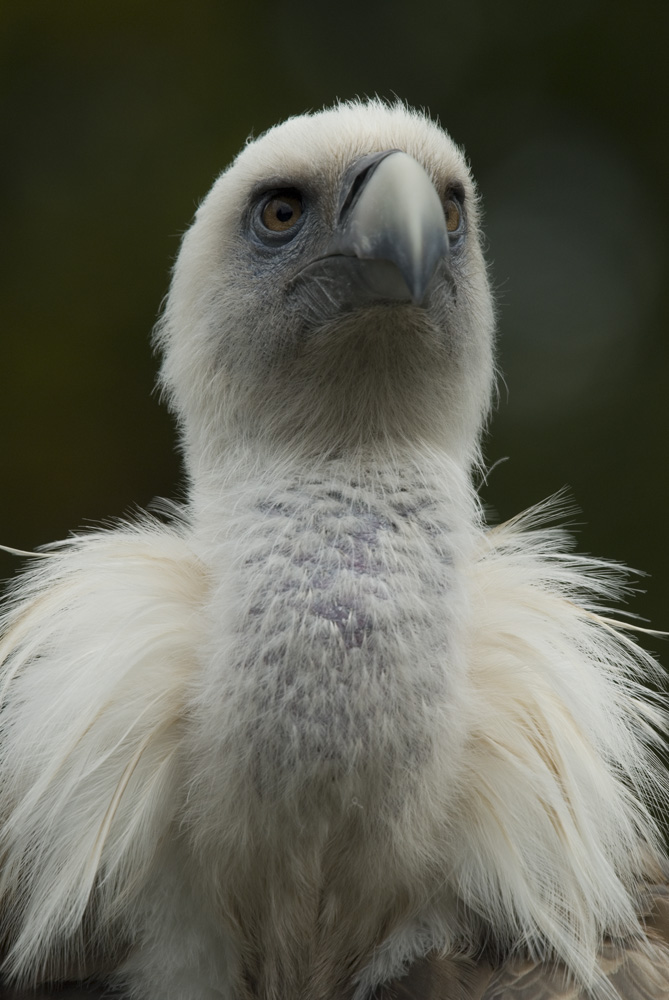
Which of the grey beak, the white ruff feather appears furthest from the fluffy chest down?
the grey beak

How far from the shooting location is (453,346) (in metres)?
1.80

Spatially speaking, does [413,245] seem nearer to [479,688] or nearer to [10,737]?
[479,688]

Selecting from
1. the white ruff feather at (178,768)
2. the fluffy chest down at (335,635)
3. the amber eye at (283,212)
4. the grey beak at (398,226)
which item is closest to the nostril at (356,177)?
the grey beak at (398,226)

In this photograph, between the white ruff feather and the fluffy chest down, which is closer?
the fluffy chest down

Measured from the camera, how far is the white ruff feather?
158cm

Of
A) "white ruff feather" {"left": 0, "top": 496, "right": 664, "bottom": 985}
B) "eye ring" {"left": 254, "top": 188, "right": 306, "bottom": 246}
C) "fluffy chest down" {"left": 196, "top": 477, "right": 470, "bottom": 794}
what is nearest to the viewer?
"fluffy chest down" {"left": 196, "top": 477, "right": 470, "bottom": 794}

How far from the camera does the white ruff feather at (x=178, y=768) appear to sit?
158 cm

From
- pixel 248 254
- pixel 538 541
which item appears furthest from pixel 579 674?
pixel 248 254

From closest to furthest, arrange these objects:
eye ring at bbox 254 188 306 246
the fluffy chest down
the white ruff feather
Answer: the fluffy chest down → the white ruff feather → eye ring at bbox 254 188 306 246

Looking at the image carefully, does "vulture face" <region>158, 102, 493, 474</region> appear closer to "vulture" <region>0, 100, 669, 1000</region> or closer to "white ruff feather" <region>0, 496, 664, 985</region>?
"vulture" <region>0, 100, 669, 1000</region>

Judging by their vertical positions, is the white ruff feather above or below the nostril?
below

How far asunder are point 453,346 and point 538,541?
0.39 metres

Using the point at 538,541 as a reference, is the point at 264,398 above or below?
A: above

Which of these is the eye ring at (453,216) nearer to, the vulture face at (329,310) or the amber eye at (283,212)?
the vulture face at (329,310)
